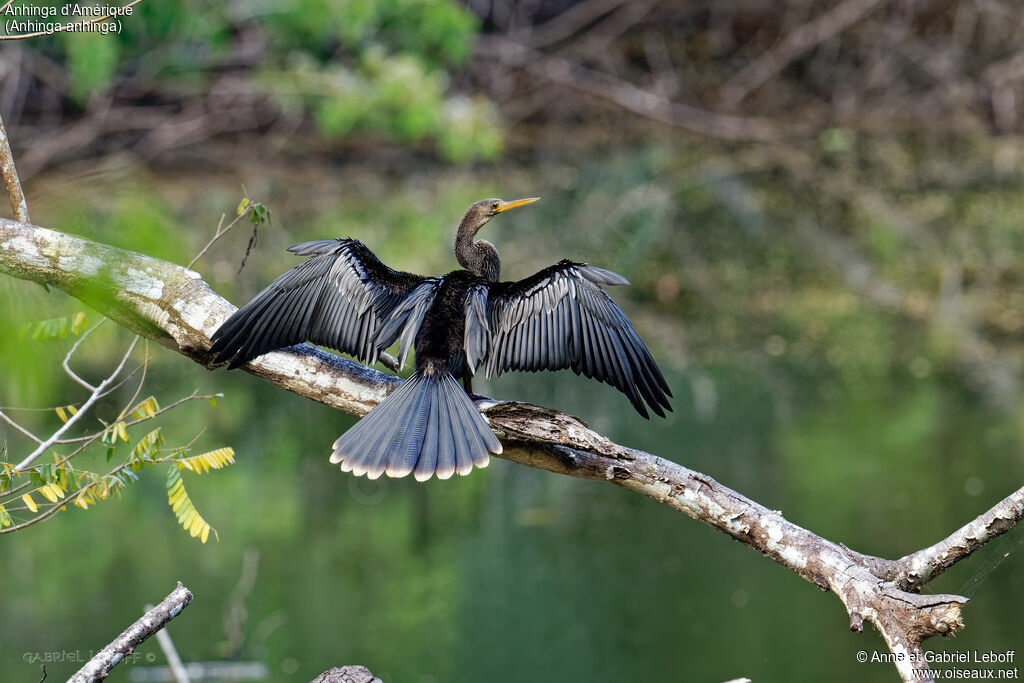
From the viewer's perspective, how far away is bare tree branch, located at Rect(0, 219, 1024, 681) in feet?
6.63

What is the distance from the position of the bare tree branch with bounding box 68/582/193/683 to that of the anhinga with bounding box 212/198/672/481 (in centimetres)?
53

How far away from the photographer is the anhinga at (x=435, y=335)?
2467 mm

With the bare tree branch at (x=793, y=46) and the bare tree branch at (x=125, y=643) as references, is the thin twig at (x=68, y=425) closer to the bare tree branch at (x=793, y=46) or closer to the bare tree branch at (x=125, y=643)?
the bare tree branch at (x=125, y=643)

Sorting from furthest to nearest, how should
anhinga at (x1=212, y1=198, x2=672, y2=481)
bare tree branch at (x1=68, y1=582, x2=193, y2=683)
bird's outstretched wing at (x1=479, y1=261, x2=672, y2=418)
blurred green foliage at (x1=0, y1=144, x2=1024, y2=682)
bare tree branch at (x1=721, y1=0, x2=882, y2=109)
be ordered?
bare tree branch at (x1=721, y1=0, x2=882, y2=109) → blurred green foliage at (x1=0, y1=144, x2=1024, y2=682) → bird's outstretched wing at (x1=479, y1=261, x2=672, y2=418) → anhinga at (x1=212, y1=198, x2=672, y2=481) → bare tree branch at (x1=68, y1=582, x2=193, y2=683)

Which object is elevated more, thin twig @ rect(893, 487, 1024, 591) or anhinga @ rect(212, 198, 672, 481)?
anhinga @ rect(212, 198, 672, 481)

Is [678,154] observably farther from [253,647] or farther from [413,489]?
[253,647]

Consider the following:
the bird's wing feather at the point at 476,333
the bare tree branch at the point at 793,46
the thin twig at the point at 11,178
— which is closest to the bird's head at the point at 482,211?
A: the bird's wing feather at the point at 476,333

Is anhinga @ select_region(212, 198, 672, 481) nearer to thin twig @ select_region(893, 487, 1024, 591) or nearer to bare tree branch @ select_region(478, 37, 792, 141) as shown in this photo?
thin twig @ select_region(893, 487, 1024, 591)

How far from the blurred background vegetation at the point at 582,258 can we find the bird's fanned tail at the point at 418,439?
2.30 feet

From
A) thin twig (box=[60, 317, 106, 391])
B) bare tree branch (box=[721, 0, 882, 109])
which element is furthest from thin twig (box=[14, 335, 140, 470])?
bare tree branch (box=[721, 0, 882, 109])

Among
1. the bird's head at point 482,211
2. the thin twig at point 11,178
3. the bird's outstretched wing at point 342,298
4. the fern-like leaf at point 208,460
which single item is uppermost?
the bird's head at point 482,211

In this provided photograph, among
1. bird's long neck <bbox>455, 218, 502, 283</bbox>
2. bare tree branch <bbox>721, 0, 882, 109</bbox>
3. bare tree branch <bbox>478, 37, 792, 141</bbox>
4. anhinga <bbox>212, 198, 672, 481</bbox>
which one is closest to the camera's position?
anhinga <bbox>212, 198, 672, 481</bbox>

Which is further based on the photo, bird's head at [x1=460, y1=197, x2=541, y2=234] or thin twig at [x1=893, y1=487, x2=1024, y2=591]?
bird's head at [x1=460, y1=197, x2=541, y2=234]

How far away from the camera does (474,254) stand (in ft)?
10.7
